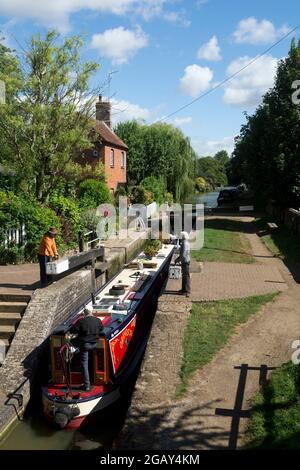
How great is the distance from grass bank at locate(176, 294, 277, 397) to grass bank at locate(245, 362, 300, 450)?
1.29m

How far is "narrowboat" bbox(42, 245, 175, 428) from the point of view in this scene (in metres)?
8.19

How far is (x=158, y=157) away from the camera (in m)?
41.6

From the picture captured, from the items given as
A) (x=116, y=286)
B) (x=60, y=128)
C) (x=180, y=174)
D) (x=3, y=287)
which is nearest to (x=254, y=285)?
(x=116, y=286)

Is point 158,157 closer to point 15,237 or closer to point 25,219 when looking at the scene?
point 25,219

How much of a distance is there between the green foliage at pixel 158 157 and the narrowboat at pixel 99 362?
30.4 m

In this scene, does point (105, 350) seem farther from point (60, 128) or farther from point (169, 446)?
point (60, 128)

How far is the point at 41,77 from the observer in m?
16.0

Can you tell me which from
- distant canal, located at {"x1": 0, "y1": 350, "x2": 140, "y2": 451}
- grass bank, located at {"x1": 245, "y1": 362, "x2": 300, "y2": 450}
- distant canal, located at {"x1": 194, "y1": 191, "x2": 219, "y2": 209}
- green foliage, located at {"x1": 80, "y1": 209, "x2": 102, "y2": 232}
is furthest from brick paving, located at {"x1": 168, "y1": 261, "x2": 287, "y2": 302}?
distant canal, located at {"x1": 194, "y1": 191, "x2": 219, "y2": 209}

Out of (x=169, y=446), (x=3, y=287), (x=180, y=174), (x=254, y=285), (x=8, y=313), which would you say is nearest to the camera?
(x=169, y=446)

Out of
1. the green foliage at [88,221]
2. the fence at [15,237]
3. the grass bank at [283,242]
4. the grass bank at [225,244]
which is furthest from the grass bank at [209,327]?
the green foliage at [88,221]

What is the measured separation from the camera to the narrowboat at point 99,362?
8.19 metres

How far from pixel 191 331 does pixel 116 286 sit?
112 inches

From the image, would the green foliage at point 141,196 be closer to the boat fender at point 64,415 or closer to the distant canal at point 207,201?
the distant canal at point 207,201

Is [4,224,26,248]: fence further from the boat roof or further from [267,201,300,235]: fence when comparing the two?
[267,201,300,235]: fence
